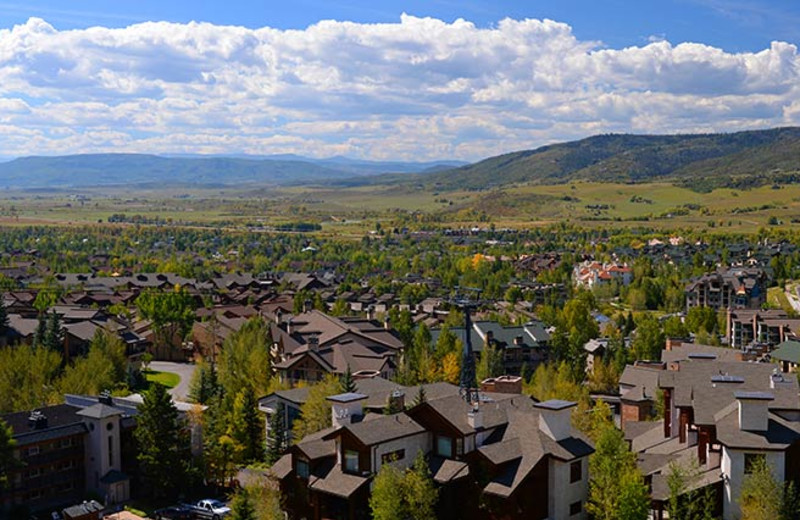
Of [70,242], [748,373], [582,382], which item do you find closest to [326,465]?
[748,373]

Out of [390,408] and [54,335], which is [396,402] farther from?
[54,335]

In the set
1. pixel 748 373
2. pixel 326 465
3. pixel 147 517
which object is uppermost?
pixel 748 373

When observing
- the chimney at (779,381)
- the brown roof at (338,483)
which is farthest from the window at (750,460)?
the brown roof at (338,483)

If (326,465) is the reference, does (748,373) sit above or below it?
above

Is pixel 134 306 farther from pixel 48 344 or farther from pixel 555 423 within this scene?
pixel 555 423

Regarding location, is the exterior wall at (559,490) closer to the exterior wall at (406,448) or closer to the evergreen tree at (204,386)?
the exterior wall at (406,448)

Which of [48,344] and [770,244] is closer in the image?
[48,344]

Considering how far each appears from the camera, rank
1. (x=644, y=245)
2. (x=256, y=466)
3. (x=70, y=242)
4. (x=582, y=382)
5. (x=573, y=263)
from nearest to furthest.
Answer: (x=256, y=466) < (x=582, y=382) < (x=573, y=263) < (x=644, y=245) < (x=70, y=242)
